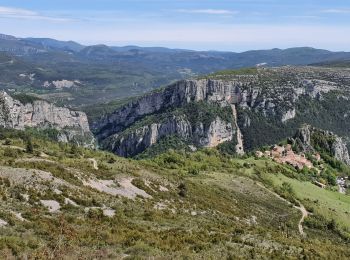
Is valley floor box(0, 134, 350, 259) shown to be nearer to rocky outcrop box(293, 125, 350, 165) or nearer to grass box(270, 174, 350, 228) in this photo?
grass box(270, 174, 350, 228)

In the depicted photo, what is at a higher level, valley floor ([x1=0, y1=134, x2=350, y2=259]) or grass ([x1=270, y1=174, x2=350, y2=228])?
valley floor ([x1=0, y1=134, x2=350, y2=259])

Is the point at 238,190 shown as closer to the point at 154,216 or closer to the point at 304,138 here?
the point at 154,216

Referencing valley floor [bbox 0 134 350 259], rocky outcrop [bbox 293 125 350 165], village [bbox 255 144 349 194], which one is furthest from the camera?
rocky outcrop [bbox 293 125 350 165]

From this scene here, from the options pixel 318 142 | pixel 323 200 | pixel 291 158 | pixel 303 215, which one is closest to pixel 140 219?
pixel 303 215

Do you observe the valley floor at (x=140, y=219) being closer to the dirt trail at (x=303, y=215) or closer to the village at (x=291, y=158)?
the dirt trail at (x=303, y=215)

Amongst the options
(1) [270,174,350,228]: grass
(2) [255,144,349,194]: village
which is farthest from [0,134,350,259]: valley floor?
(2) [255,144,349,194]: village

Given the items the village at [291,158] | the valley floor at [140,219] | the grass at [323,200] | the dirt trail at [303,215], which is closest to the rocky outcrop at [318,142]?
the village at [291,158]

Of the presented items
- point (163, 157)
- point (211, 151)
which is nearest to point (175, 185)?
point (163, 157)

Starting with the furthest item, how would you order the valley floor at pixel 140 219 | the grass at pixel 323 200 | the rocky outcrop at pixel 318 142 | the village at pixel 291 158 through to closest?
1. the rocky outcrop at pixel 318 142
2. the village at pixel 291 158
3. the grass at pixel 323 200
4. the valley floor at pixel 140 219
